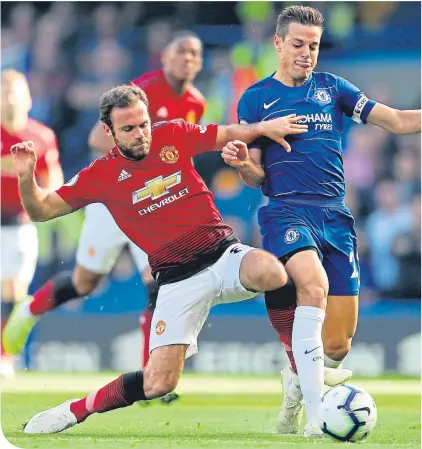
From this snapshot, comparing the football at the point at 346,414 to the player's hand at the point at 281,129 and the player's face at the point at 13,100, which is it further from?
the player's face at the point at 13,100

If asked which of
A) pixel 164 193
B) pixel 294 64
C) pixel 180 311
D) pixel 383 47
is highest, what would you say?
pixel 383 47

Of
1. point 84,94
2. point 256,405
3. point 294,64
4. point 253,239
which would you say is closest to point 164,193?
point 294,64

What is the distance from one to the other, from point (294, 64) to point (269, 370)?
5.94m

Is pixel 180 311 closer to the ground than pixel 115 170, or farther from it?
closer to the ground

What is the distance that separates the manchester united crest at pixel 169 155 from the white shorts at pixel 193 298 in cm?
62

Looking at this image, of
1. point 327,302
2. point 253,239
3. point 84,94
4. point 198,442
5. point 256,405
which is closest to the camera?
point 198,442

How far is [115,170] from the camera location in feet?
21.6

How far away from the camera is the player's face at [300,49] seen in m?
6.72

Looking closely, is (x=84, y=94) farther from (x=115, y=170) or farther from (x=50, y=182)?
(x=115, y=170)

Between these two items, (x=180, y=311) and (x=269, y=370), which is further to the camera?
(x=269, y=370)

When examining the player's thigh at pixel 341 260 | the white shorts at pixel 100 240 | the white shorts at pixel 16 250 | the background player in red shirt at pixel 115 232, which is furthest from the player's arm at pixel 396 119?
the white shorts at pixel 16 250

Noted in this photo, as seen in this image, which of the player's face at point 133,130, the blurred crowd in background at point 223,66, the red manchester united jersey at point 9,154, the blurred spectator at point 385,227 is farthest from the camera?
the blurred crowd in background at point 223,66

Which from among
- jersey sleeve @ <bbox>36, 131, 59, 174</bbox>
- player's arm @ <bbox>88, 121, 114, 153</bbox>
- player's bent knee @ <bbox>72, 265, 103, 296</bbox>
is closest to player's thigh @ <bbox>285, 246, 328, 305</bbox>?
player's arm @ <bbox>88, 121, 114, 153</bbox>

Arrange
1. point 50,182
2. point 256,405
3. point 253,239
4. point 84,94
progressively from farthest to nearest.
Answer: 1. point 84,94
2. point 253,239
3. point 50,182
4. point 256,405
